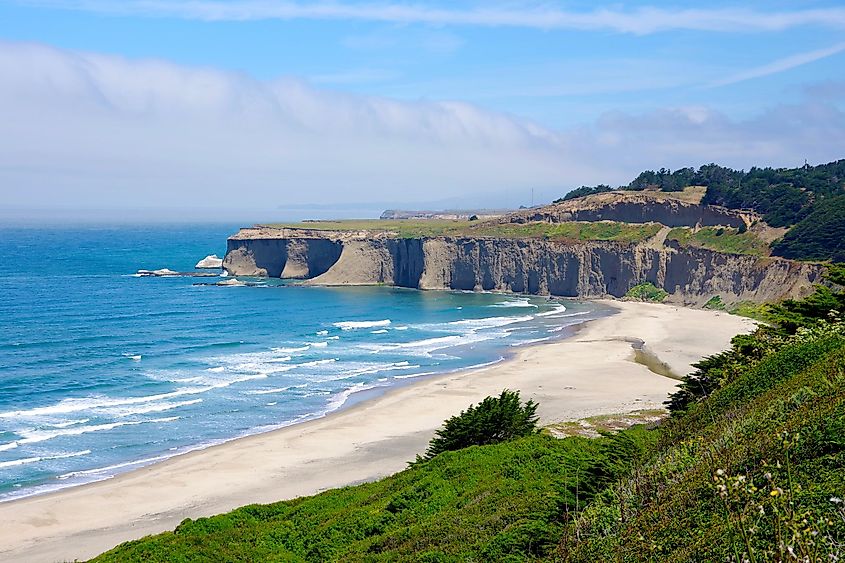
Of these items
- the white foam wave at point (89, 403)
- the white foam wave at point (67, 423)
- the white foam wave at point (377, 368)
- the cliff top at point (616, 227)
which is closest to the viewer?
the white foam wave at point (67, 423)

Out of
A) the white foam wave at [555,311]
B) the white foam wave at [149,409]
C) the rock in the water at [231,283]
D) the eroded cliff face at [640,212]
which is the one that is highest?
the eroded cliff face at [640,212]

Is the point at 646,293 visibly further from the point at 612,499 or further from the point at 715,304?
the point at 612,499

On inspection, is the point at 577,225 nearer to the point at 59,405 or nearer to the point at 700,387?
the point at 59,405

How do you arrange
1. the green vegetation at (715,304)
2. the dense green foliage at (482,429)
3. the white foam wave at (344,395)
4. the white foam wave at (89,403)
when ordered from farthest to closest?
the green vegetation at (715,304)
the white foam wave at (344,395)
the white foam wave at (89,403)
the dense green foliage at (482,429)

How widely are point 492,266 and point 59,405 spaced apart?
74.1 metres

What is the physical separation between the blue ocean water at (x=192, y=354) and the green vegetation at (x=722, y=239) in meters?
15.1

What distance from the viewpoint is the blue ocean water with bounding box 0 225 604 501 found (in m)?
40.5

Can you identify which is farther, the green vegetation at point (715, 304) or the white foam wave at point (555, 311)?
the white foam wave at point (555, 311)

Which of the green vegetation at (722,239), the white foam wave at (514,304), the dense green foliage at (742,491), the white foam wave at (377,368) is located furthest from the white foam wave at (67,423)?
the green vegetation at (722,239)

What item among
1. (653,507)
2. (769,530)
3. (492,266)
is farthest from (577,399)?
(492,266)

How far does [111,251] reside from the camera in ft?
591

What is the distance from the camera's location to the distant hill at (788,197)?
79.6m

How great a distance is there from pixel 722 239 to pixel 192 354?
64.2m

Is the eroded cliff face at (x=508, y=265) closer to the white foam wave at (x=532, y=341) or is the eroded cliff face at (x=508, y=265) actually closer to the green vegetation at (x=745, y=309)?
the green vegetation at (x=745, y=309)
